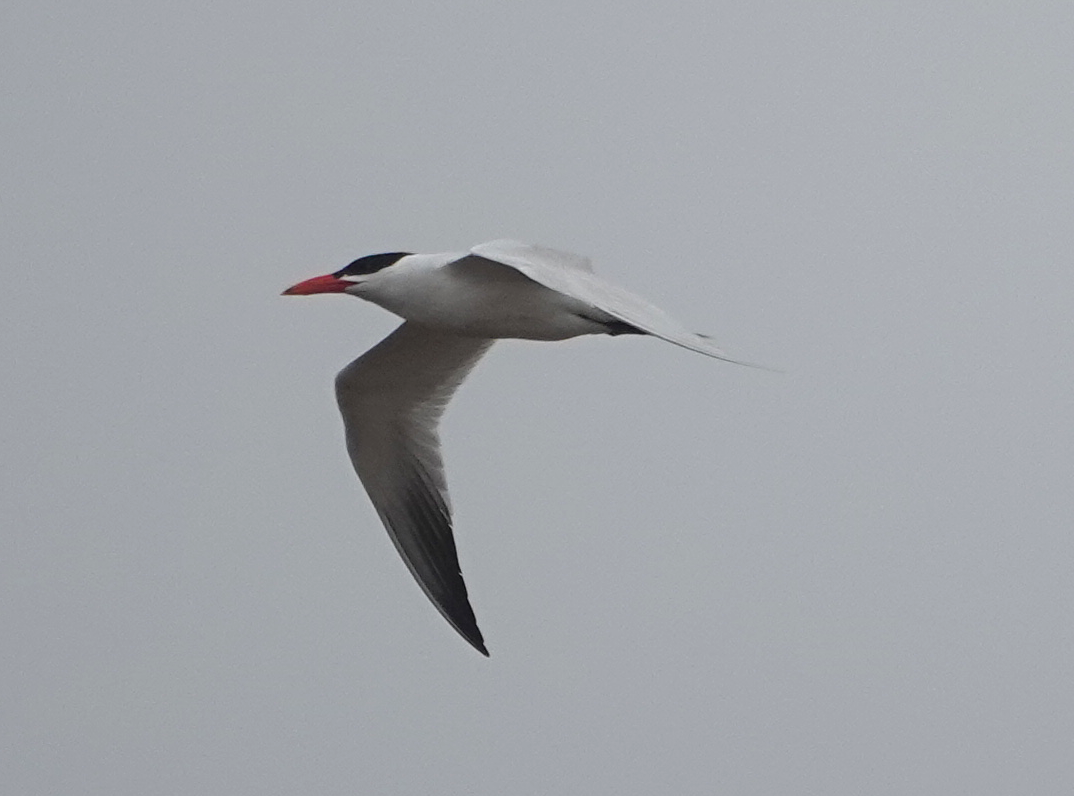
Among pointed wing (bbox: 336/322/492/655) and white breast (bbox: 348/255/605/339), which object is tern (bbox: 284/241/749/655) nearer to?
pointed wing (bbox: 336/322/492/655)

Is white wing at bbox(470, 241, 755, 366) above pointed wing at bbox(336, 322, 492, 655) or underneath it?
above

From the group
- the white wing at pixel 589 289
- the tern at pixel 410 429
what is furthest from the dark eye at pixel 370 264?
the white wing at pixel 589 289

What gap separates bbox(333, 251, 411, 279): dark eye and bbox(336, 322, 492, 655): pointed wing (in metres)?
1.20

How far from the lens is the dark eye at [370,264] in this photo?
8.04 metres

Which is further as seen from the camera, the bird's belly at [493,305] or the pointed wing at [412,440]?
the pointed wing at [412,440]

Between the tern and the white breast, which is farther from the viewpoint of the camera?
the tern

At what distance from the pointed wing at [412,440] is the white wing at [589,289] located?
2.03 m

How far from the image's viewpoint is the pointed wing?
934cm

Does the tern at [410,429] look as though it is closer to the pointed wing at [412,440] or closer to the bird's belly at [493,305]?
the pointed wing at [412,440]

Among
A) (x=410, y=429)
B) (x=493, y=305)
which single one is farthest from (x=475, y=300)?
(x=410, y=429)

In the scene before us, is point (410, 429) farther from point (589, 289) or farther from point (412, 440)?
point (589, 289)

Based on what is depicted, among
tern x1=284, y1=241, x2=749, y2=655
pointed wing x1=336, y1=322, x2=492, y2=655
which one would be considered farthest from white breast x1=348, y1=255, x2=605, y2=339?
pointed wing x1=336, y1=322, x2=492, y2=655

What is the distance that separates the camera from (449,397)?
31.6 ft

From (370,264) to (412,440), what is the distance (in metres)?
1.74
